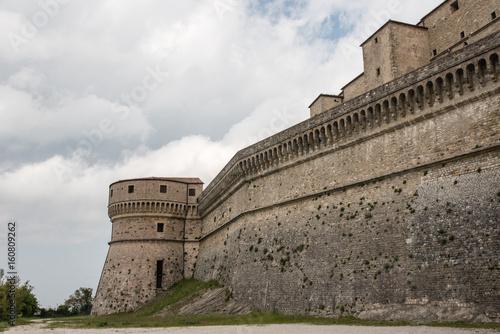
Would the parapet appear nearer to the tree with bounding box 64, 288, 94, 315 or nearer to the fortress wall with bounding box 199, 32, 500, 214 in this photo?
the fortress wall with bounding box 199, 32, 500, 214

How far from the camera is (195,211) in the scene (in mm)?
37500

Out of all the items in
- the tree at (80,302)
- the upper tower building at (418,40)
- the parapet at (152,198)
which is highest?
the upper tower building at (418,40)

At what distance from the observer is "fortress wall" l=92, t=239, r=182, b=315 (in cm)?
3291

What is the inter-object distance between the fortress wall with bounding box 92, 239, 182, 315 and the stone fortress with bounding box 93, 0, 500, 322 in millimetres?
6485

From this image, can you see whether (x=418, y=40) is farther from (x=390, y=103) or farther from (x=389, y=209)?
(x=389, y=209)

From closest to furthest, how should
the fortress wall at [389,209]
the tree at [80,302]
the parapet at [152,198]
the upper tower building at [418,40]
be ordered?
the fortress wall at [389,209] → the upper tower building at [418,40] → the parapet at [152,198] → the tree at [80,302]

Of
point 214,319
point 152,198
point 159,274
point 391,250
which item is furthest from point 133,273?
point 391,250

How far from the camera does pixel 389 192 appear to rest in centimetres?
1745

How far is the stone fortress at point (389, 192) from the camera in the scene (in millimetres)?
14367

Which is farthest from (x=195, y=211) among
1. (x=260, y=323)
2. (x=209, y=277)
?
(x=260, y=323)

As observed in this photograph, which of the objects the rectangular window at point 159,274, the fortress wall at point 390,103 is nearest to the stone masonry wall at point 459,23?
the fortress wall at point 390,103

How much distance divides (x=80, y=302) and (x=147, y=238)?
940 inches

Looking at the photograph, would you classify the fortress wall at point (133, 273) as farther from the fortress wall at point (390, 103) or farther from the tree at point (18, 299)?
the fortress wall at point (390, 103)

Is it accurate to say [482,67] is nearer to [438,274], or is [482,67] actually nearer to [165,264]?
[438,274]
